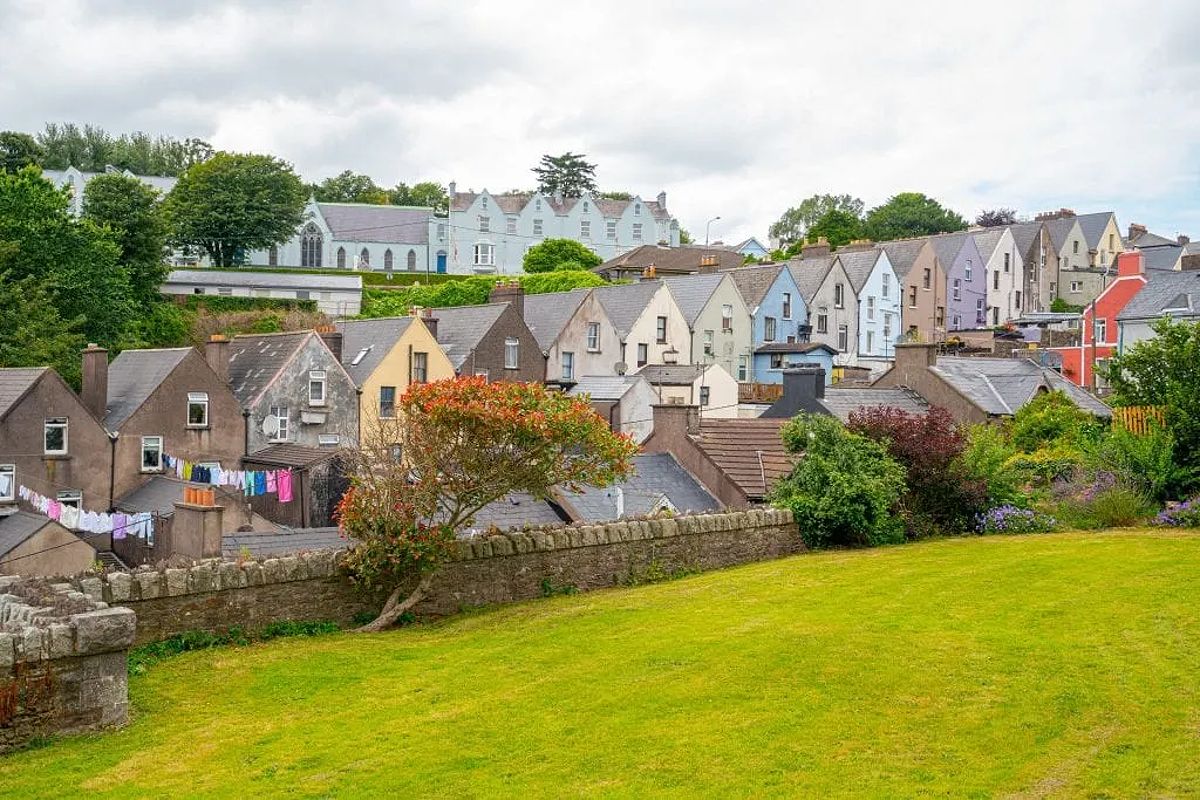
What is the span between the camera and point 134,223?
7019cm

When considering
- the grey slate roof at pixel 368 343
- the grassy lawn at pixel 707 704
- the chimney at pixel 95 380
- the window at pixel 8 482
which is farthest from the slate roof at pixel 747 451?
the window at pixel 8 482

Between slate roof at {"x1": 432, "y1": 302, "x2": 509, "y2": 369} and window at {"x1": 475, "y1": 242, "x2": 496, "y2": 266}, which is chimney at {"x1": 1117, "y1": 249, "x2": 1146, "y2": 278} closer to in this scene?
slate roof at {"x1": 432, "y1": 302, "x2": 509, "y2": 369}

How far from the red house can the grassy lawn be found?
47095mm

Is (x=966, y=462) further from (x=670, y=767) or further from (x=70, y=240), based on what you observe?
(x=70, y=240)

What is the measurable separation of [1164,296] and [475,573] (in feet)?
158

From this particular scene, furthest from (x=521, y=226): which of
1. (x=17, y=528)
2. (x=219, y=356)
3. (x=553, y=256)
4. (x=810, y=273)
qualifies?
(x=17, y=528)

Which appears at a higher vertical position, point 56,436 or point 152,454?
point 56,436

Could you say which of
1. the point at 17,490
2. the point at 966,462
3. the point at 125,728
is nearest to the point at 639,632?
the point at 125,728

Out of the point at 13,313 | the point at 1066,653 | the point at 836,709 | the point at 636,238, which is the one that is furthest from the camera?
the point at 636,238

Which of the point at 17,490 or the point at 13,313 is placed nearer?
the point at 17,490

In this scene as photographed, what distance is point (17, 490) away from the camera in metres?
37.3

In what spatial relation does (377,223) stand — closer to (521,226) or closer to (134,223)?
(521,226)

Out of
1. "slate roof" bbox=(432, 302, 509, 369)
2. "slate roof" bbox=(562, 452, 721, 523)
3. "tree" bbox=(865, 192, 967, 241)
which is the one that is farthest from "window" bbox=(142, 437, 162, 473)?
"tree" bbox=(865, 192, 967, 241)

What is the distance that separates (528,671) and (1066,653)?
664 centimetres
